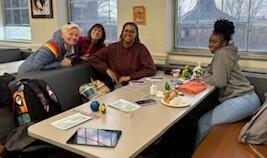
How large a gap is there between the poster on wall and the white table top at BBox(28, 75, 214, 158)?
1.44 meters

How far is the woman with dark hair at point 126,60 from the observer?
296 centimetres

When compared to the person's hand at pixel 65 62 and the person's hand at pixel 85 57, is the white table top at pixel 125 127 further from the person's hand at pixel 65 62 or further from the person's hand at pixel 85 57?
the person's hand at pixel 85 57

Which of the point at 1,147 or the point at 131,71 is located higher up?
the point at 131,71

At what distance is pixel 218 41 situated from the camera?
2580mm

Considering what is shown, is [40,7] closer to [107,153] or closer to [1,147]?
[1,147]

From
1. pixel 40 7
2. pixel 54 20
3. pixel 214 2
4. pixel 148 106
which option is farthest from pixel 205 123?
pixel 40 7

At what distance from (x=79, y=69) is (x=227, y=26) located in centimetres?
157

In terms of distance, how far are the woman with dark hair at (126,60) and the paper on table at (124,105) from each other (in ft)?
2.70

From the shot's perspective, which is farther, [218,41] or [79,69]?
[79,69]

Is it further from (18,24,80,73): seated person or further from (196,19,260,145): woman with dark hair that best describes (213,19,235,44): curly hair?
(18,24,80,73): seated person

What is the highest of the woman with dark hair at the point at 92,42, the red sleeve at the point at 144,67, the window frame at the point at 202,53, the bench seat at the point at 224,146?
the woman with dark hair at the point at 92,42

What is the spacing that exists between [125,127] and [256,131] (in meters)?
0.94

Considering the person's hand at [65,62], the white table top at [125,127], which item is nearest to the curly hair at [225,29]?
the white table top at [125,127]

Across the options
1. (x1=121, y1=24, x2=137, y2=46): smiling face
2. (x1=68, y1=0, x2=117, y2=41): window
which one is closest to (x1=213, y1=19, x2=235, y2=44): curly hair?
(x1=121, y1=24, x2=137, y2=46): smiling face
